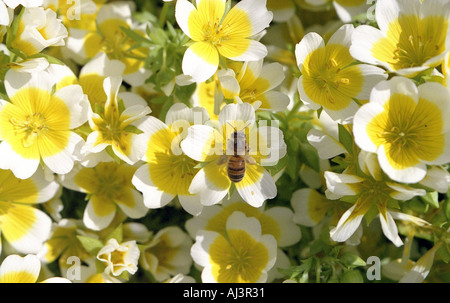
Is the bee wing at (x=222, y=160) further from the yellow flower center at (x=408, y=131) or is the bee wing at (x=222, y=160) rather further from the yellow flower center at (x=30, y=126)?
the yellow flower center at (x=30, y=126)

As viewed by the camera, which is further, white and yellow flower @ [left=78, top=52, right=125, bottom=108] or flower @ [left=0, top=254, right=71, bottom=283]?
white and yellow flower @ [left=78, top=52, right=125, bottom=108]

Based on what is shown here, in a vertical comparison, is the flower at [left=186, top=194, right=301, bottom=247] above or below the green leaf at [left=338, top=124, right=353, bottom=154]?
below

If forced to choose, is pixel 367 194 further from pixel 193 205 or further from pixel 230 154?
pixel 193 205

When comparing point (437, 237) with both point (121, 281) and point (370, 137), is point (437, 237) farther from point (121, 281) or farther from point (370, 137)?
point (121, 281)

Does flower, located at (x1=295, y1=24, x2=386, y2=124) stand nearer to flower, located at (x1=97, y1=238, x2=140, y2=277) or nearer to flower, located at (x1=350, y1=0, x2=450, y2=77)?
flower, located at (x1=350, y1=0, x2=450, y2=77)

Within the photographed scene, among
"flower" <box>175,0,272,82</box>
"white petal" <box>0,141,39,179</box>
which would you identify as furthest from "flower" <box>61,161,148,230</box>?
"flower" <box>175,0,272,82</box>

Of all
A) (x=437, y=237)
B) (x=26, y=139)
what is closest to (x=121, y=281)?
(x=26, y=139)

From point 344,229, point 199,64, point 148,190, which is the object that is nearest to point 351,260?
point 344,229
